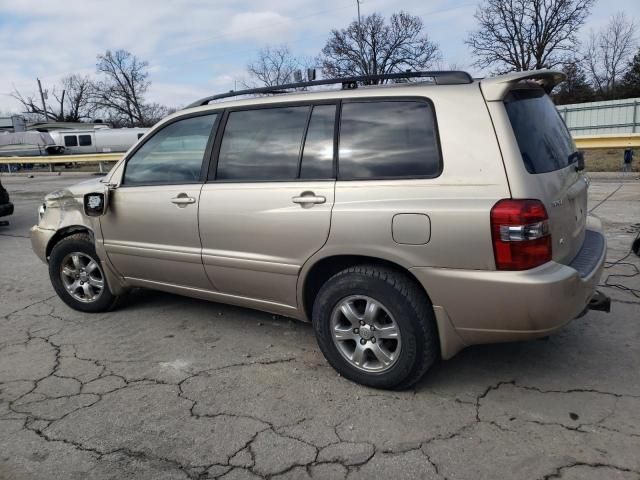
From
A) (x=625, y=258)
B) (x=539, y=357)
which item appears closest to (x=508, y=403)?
(x=539, y=357)

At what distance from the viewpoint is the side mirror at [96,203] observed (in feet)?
13.8

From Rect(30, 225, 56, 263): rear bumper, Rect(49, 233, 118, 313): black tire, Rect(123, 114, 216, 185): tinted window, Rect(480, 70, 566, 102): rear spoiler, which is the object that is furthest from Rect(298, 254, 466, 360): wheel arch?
Rect(30, 225, 56, 263): rear bumper

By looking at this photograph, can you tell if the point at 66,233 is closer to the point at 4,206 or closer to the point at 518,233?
the point at 518,233

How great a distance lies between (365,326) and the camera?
122 inches

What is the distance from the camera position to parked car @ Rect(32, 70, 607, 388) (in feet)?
8.85

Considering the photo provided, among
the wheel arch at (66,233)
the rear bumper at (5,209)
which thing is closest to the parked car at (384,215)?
the wheel arch at (66,233)

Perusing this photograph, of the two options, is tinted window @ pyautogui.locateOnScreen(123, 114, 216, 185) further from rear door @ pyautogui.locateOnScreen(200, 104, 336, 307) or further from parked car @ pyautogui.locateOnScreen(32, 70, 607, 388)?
rear door @ pyautogui.locateOnScreen(200, 104, 336, 307)

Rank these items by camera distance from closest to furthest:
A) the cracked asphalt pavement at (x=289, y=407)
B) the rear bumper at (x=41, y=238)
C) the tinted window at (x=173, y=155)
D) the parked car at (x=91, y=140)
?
the cracked asphalt pavement at (x=289, y=407) < the tinted window at (x=173, y=155) < the rear bumper at (x=41, y=238) < the parked car at (x=91, y=140)

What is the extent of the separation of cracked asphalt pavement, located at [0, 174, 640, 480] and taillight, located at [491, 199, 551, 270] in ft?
2.81

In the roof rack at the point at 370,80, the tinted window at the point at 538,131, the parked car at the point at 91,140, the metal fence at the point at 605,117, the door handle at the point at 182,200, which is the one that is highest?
the parked car at the point at 91,140

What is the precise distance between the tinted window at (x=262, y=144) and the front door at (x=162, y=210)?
21 cm

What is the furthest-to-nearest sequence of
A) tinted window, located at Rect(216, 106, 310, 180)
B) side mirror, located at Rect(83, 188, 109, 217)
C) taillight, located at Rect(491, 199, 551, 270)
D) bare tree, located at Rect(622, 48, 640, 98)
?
bare tree, located at Rect(622, 48, 640, 98)
side mirror, located at Rect(83, 188, 109, 217)
tinted window, located at Rect(216, 106, 310, 180)
taillight, located at Rect(491, 199, 551, 270)

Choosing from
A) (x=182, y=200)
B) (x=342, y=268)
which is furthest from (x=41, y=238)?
(x=342, y=268)

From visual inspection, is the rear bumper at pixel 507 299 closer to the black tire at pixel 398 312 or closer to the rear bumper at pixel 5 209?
the black tire at pixel 398 312
